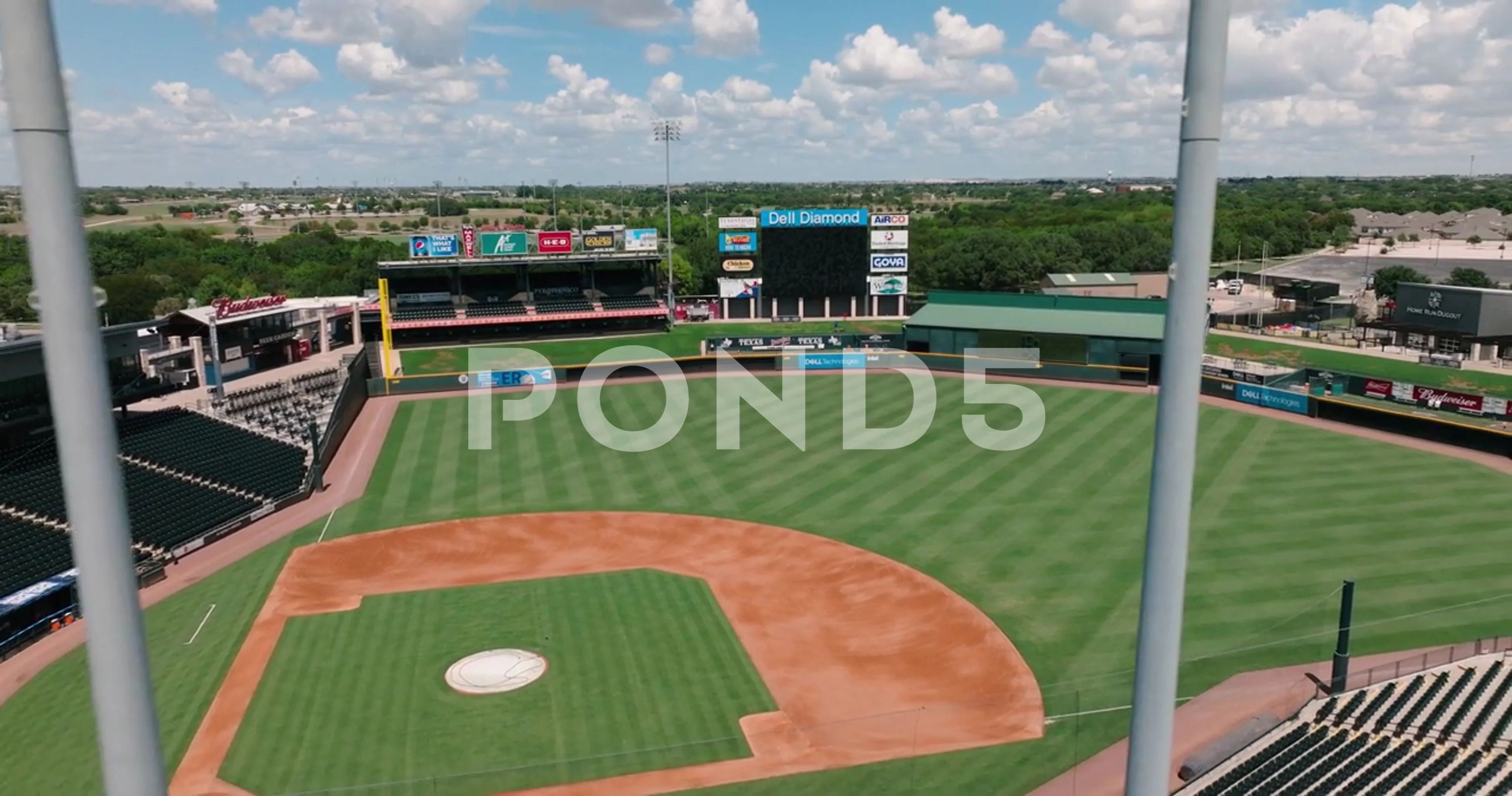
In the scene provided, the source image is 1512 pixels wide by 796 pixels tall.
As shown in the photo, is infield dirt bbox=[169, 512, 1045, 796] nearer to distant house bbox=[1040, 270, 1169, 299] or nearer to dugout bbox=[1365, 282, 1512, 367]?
distant house bbox=[1040, 270, 1169, 299]

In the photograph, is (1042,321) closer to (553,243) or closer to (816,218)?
(816,218)

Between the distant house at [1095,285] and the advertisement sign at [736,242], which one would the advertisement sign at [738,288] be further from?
the distant house at [1095,285]

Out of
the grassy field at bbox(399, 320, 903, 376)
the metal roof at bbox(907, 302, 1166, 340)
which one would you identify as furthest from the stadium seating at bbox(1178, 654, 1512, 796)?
the grassy field at bbox(399, 320, 903, 376)

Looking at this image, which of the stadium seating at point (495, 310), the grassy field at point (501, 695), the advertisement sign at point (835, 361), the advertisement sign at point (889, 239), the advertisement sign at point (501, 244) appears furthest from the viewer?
the advertisement sign at point (889, 239)

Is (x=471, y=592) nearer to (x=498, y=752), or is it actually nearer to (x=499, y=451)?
(x=498, y=752)

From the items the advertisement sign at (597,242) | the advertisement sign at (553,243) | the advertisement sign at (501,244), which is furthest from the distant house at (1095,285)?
the advertisement sign at (501,244)

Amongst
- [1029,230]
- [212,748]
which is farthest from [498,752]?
[1029,230]
